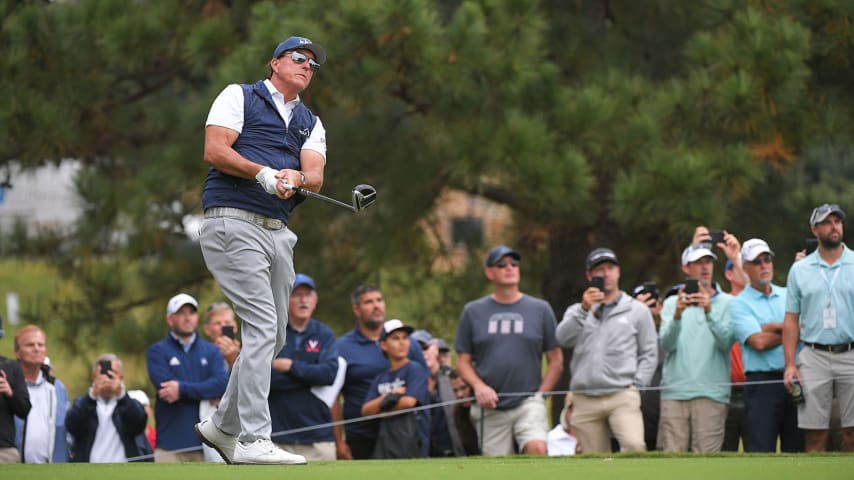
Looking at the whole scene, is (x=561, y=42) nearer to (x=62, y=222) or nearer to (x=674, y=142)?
(x=674, y=142)

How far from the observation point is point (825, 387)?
8.79 meters

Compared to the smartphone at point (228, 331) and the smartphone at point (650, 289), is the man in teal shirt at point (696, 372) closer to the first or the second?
the smartphone at point (650, 289)

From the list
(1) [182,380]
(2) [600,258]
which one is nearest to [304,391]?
(1) [182,380]

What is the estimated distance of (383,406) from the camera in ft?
31.4

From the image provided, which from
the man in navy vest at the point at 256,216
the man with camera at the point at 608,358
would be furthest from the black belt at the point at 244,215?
the man with camera at the point at 608,358

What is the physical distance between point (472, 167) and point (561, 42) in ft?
6.65

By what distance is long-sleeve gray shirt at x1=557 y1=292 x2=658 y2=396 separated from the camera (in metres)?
9.52

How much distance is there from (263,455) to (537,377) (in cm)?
377

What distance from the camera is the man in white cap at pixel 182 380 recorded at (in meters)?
9.52

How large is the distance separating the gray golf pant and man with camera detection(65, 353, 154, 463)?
308 centimetres

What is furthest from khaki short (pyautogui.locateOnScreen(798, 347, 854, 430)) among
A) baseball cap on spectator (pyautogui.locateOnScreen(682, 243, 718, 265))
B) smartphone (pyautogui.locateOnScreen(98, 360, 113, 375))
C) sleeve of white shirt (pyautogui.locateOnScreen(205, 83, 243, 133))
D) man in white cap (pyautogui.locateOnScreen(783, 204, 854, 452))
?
smartphone (pyautogui.locateOnScreen(98, 360, 113, 375))

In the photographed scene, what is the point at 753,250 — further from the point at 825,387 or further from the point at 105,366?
the point at 105,366

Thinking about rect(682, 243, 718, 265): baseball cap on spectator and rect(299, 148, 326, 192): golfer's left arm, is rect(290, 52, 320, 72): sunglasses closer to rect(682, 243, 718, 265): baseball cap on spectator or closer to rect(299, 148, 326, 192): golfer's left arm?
rect(299, 148, 326, 192): golfer's left arm

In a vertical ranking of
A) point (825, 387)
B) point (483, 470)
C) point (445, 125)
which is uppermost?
point (445, 125)
